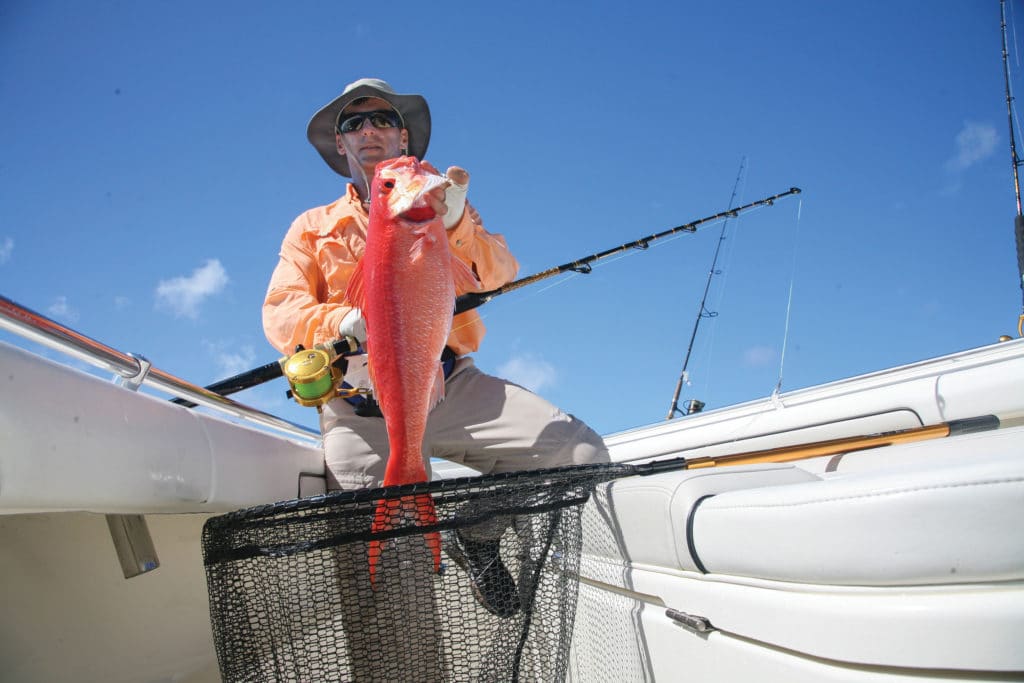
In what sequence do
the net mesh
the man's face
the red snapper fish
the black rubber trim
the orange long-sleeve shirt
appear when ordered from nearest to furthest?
the black rubber trim → the net mesh → the red snapper fish → the orange long-sleeve shirt → the man's face

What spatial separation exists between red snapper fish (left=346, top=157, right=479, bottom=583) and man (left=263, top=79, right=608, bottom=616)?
0.19m

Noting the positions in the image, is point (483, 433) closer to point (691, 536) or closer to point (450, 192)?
point (450, 192)

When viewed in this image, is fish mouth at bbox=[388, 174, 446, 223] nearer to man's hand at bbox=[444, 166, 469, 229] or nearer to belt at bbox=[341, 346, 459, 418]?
man's hand at bbox=[444, 166, 469, 229]

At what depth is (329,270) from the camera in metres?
Result: 2.96

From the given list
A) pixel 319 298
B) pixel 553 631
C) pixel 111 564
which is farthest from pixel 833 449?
pixel 111 564

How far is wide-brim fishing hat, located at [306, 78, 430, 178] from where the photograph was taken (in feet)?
10.6

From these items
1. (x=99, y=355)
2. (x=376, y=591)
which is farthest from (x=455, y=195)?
(x=376, y=591)

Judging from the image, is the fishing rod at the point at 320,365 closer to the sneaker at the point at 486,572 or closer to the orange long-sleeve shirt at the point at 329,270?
the orange long-sleeve shirt at the point at 329,270

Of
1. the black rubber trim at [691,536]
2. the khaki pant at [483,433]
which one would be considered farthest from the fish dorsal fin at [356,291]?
the black rubber trim at [691,536]

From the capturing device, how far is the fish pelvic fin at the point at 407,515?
55.7 inches

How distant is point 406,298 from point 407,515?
3.08 ft

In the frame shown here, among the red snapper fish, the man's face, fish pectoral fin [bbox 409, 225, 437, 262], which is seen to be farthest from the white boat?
the man's face

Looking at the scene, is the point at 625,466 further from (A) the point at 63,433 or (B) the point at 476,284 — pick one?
(A) the point at 63,433

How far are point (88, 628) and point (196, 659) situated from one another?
1.87 ft
